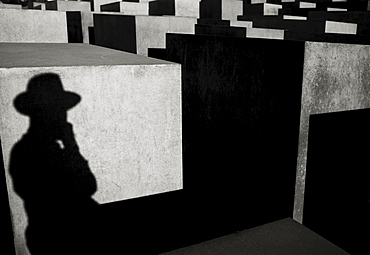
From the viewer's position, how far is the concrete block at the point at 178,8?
41.7 ft

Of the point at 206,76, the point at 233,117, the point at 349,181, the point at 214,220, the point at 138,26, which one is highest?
the point at 138,26

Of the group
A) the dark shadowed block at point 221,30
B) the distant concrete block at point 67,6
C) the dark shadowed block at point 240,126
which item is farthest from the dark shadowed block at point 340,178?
the distant concrete block at point 67,6

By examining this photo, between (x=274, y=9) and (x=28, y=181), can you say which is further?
(x=274, y=9)

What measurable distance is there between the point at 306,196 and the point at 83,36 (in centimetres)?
721

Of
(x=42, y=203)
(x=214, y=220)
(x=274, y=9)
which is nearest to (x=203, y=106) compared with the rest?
(x=214, y=220)

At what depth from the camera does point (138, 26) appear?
654 centimetres

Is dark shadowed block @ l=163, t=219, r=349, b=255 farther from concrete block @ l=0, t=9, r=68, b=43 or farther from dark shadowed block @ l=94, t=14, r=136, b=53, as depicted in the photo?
concrete block @ l=0, t=9, r=68, b=43

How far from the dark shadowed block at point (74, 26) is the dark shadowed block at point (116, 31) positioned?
87 centimetres

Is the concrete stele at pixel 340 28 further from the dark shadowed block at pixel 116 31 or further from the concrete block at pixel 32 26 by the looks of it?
the concrete block at pixel 32 26

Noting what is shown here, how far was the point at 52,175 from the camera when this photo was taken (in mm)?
3139

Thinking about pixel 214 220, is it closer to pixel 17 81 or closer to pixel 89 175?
pixel 89 175

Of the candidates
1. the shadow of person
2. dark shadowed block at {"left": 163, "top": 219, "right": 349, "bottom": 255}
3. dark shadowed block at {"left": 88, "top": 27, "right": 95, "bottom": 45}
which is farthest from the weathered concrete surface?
dark shadowed block at {"left": 88, "top": 27, "right": 95, "bottom": 45}

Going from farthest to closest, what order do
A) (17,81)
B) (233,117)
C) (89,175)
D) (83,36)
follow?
1. (83,36)
2. (233,117)
3. (89,175)
4. (17,81)

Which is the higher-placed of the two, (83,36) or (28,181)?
(83,36)
